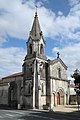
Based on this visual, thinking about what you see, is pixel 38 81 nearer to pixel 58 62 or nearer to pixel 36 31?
pixel 58 62

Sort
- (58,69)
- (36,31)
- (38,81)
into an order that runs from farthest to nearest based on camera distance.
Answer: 1. (58,69)
2. (36,31)
3. (38,81)

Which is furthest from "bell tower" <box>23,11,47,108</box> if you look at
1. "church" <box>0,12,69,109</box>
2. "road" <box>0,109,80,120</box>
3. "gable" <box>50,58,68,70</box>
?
"road" <box>0,109,80,120</box>

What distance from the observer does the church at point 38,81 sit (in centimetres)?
4350

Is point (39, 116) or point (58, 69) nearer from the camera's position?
point (39, 116)

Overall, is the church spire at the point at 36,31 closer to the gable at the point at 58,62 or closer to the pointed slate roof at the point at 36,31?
the pointed slate roof at the point at 36,31

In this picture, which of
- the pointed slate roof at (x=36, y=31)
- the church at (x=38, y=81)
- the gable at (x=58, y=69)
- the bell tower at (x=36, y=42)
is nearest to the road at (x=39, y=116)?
the church at (x=38, y=81)

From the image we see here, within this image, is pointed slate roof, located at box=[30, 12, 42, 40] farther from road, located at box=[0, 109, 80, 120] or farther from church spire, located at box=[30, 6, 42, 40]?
road, located at box=[0, 109, 80, 120]

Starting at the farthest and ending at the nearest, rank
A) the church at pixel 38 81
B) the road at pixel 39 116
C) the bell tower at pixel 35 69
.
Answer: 1. the church at pixel 38 81
2. the bell tower at pixel 35 69
3. the road at pixel 39 116

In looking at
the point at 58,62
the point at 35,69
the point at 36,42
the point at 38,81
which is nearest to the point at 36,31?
the point at 36,42

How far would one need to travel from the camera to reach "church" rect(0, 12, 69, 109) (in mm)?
43500

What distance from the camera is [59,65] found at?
48.6 meters

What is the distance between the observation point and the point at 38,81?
142 ft

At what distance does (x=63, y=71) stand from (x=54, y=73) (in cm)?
341

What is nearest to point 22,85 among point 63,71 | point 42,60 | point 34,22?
point 42,60
